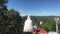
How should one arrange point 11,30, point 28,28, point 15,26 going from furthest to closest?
1. point 15,26
2. point 11,30
3. point 28,28

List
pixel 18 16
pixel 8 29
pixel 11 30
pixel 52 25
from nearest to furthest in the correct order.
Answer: pixel 8 29 < pixel 11 30 < pixel 18 16 < pixel 52 25

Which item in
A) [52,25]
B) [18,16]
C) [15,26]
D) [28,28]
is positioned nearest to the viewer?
[28,28]

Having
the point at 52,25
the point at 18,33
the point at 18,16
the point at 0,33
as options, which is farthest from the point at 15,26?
the point at 52,25

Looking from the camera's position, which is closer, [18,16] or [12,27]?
[12,27]

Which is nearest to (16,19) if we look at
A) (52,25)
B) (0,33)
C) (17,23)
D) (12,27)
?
(17,23)

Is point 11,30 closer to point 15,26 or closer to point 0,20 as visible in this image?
point 15,26

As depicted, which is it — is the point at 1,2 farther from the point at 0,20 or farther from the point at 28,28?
the point at 28,28

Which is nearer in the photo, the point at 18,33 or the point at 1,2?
the point at 1,2

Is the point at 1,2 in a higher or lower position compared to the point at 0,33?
higher

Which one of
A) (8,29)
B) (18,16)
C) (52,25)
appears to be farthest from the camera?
(52,25)
